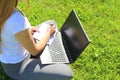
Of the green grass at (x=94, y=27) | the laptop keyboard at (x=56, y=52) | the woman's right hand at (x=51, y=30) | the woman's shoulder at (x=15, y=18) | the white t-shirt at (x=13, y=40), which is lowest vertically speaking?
the green grass at (x=94, y=27)

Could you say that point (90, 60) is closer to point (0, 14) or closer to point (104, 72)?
point (104, 72)

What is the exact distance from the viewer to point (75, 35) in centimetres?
371

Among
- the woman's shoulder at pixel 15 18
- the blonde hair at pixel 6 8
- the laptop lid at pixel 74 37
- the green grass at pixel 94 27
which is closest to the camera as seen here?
the blonde hair at pixel 6 8

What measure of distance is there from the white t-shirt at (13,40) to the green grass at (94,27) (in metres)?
0.61

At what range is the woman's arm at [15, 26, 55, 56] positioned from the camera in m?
3.09

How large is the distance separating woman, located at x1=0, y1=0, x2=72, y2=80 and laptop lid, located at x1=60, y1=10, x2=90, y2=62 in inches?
9.1

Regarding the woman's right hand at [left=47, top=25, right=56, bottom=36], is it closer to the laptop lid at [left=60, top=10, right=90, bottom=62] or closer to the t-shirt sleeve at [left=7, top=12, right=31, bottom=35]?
the laptop lid at [left=60, top=10, right=90, bottom=62]

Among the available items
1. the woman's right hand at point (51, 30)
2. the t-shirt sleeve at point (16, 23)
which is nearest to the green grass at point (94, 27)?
the woman's right hand at point (51, 30)

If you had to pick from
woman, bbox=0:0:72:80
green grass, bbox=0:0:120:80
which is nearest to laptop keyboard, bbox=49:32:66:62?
woman, bbox=0:0:72:80

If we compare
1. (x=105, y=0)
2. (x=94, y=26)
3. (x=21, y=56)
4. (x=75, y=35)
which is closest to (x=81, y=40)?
(x=75, y=35)

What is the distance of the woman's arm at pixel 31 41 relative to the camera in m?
3.09

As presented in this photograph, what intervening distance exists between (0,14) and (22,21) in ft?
0.72

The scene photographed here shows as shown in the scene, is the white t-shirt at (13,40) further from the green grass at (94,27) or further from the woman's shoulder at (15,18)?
the green grass at (94,27)

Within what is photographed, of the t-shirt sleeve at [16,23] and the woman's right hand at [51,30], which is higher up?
the t-shirt sleeve at [16,23]
